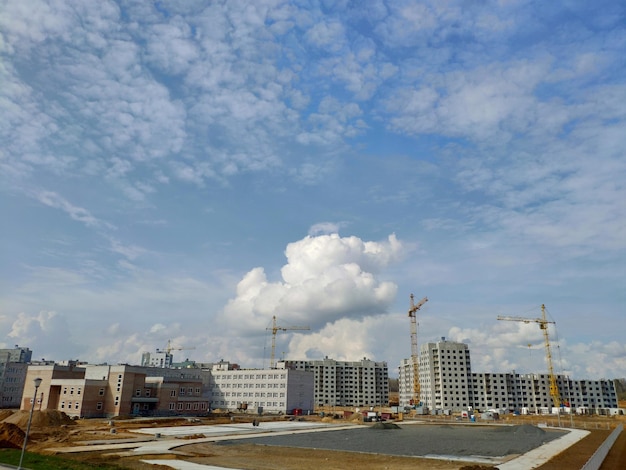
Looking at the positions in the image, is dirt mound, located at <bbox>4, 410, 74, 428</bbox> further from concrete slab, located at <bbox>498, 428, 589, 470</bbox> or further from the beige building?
concrete slab, located at <bbox>498, 428, 589, 470</bbox>

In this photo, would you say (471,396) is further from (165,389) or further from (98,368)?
(98,368)

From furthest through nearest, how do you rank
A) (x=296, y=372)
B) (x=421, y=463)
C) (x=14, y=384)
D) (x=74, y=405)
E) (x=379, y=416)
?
(x=14, y=384)
(x=296, y=372)
(x=379, y=416)
(x=74, y=405)
(x=421, y=463)

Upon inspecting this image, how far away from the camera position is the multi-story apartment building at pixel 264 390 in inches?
5236

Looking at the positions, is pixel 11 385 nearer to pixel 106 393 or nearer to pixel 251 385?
pixel 106 393

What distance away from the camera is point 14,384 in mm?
145500

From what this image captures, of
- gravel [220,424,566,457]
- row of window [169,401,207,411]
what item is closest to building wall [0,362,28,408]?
row of window [169,401,207,411]

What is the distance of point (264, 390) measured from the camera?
13612 cm

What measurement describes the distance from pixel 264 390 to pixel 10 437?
97.0 metres

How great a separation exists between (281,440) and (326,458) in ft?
64.6

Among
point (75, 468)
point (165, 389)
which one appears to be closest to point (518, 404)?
point (165, 389)

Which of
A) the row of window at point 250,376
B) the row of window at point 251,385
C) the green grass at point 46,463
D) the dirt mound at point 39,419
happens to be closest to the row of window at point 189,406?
the row of window at point 251,385

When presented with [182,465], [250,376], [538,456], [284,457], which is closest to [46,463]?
[182,465]

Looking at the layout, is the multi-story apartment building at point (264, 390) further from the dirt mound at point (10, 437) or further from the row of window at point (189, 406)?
the dirt mound at point (10, 437)

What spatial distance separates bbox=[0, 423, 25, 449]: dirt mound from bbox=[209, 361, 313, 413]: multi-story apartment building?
8719cm
